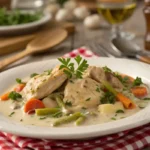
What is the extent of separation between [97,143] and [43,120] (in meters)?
0.25

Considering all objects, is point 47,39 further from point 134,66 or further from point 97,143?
point 97,143

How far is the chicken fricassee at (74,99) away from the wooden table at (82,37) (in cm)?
117

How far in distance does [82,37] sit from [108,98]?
1.97 metres

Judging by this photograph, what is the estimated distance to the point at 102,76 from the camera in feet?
6.83

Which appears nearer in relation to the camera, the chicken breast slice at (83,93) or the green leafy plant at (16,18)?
the chicken breast slice at (83,93)

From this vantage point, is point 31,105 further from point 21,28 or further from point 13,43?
point 21,28

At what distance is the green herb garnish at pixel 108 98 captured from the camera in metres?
1.95

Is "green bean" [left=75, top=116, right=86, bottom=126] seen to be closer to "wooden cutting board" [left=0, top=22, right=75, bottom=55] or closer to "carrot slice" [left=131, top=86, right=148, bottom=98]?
"carrot slice" [left=131, top=86, right=148, bottom=98]

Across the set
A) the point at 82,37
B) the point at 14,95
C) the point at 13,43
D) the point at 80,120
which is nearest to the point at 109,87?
the point at 80,120

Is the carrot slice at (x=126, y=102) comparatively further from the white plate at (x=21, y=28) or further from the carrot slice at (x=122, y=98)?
the white plate at (x=21, y=28)

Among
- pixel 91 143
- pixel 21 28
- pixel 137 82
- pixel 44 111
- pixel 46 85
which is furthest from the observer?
pixel 21 28

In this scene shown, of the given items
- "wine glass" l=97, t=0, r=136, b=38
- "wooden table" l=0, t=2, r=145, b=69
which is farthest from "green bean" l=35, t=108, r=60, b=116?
"wine glass" l=97, t=0, r=136, b=38

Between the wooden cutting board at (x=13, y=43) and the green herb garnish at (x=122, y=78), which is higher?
the green herb garnish at (x=122, y=78)

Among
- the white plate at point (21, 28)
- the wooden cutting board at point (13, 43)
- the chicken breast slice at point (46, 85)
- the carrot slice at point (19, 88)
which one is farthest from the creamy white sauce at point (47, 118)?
the white plate at point (21, 28)
